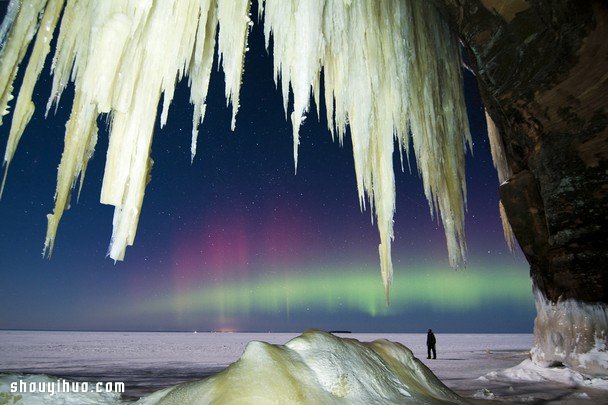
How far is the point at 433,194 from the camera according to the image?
5.03 meters

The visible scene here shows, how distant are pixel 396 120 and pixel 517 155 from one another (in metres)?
2.61

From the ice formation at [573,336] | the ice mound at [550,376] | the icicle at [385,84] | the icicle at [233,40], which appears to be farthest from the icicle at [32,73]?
the ice formation at [573,336]

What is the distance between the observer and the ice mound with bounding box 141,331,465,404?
1.87m

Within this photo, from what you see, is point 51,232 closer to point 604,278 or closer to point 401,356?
point 401,356

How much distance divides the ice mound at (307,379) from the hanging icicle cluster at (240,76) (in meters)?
1.18

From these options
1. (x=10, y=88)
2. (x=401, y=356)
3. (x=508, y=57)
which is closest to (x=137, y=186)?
(x=10, y=88)

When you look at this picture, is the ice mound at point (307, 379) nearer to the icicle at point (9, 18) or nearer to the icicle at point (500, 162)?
the icicle at point (9, 18)

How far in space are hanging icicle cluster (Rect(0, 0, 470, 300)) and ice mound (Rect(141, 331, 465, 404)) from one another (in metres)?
1.18

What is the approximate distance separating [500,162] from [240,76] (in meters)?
5.39

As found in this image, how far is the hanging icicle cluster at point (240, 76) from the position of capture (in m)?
2.38

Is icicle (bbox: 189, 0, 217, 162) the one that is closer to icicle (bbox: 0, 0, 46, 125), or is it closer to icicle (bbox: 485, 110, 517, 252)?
icicle (bbox: 0, 0, 46, 125)

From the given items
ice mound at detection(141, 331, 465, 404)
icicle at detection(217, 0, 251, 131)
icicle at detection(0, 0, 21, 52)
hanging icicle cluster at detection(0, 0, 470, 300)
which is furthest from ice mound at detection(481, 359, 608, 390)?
icicle at detection(0, 0, 21, 52)

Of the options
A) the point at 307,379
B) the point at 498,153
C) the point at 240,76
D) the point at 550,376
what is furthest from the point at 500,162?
the point at 307,379

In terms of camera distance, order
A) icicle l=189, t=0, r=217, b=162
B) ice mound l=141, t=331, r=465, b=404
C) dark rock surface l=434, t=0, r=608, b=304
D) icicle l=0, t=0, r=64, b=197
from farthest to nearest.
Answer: dark rock surface l=434, t=0, r=608, b=304 → icicle l=189, t=0, r=217, b=162 → icicle l=0, t=0, r=64, b=197 → ice mound l=141, t=331, r=465, b=404
